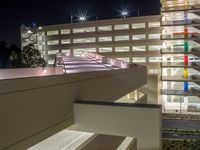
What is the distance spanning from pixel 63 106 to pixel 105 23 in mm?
35989

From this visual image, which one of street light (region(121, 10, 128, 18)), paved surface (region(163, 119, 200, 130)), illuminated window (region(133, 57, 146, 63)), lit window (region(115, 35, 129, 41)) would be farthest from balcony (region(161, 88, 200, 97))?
street light (region(121, 10, 128, 18))

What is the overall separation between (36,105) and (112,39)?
118 ft

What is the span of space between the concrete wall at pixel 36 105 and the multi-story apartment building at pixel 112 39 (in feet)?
100

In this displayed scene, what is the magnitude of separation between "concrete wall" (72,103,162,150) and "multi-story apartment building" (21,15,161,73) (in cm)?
3222

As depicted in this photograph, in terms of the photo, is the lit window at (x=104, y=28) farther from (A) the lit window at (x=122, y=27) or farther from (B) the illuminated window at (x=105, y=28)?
(A) the lit window at (x=122, y=27)

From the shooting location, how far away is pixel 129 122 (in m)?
6.55

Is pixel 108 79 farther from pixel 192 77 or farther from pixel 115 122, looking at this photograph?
pixel 192 77

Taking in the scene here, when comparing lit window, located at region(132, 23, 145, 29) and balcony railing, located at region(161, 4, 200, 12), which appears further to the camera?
lit window, located at region(132, 23, 145, 29)

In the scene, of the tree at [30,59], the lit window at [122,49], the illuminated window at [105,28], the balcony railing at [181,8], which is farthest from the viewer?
the illuminated window at [105,28]

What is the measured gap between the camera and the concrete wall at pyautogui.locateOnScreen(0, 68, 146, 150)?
4.90m

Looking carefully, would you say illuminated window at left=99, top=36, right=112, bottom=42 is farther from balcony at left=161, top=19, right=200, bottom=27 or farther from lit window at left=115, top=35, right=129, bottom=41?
balcony at left=161, top=19, right=200, bottom=27

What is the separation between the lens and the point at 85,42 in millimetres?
43312

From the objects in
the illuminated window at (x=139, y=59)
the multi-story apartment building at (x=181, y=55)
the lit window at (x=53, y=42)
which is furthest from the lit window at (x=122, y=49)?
the lit window at (x=53, y=42)

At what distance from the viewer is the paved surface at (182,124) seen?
21.6 metres
